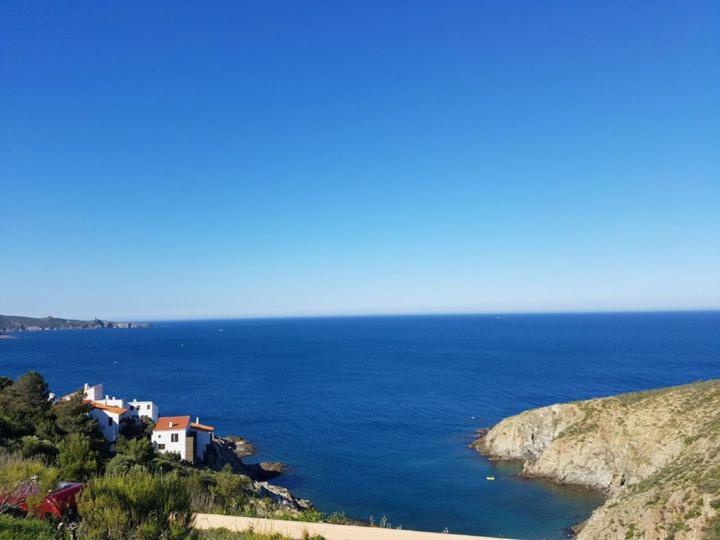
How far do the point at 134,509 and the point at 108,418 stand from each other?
3894cm

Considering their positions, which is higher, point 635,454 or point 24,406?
point 24,406

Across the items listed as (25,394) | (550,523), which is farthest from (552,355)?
(25,394)

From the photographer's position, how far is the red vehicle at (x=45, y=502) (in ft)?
35.4

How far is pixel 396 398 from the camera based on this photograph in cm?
8231

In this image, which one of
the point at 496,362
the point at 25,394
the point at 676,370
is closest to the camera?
the point at 25,394

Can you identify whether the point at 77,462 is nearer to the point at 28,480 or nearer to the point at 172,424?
the point at 28,480

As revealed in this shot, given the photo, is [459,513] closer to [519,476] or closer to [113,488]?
[519,476]

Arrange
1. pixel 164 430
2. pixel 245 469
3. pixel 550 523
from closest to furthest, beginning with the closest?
pixel 550 523 < pixel 164 430 < pixel 245 469

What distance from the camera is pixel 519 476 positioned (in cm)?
4666

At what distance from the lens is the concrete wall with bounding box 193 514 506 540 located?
12586 millimetres

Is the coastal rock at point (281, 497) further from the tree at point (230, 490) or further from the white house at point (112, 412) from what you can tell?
the white house at point (112, 412)

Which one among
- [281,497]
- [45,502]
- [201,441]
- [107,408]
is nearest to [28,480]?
[45,502]

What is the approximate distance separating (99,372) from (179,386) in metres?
29.2

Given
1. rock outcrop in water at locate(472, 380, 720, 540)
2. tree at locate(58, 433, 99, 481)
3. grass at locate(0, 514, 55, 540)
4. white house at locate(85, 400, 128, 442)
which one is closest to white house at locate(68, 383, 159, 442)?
white house at locate(85, 400, 128, 442)
